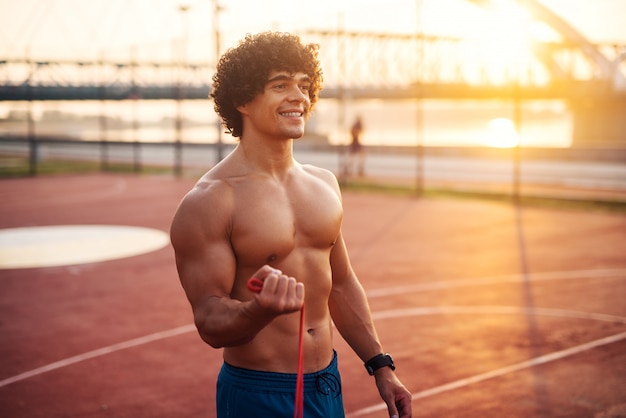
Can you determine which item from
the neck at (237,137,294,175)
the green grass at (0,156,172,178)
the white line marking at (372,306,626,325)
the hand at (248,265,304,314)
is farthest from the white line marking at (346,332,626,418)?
the green grass at (0,156,172,178)

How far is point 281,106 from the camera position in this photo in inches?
112

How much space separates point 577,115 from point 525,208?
64737 millimetres

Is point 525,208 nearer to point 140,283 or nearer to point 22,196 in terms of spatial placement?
point 140,283

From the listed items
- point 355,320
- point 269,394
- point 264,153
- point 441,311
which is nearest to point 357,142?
point 441,311

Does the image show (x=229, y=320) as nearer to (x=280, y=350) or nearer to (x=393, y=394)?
(x=280, y=350)

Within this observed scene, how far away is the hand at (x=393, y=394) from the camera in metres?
3.15

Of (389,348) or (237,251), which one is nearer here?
(237,251)

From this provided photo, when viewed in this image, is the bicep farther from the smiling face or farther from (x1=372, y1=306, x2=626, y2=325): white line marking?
(x1=372, y1=306, x2=626, y2=325): white line marking

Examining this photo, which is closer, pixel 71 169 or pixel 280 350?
pixel 280 350

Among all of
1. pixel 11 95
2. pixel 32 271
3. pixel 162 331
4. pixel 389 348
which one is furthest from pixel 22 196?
pixel 11 95

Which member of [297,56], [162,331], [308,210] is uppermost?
[297,56]

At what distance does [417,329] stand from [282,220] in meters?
5.14

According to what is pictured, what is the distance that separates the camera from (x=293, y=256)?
9.53ft

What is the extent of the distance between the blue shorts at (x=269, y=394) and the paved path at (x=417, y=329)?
9.05 ft
